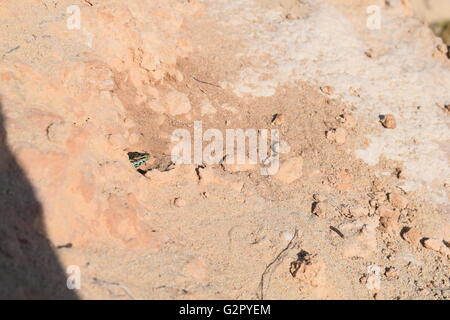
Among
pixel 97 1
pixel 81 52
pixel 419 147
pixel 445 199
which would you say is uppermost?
pixel 97 1

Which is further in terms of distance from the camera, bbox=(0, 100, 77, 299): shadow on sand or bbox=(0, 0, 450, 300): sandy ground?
bbox=(0, 0, 450, 300): sandy ground

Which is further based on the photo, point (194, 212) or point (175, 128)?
point (175, 128)

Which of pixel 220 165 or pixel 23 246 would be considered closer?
pixel 23 246

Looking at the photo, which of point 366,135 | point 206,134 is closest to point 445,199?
point 366,135

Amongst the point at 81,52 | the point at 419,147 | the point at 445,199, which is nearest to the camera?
the point at 81,52

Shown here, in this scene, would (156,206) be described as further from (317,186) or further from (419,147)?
(419,147)

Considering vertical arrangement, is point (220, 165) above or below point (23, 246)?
above

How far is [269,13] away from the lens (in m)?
6.86

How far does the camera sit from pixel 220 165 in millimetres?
4758

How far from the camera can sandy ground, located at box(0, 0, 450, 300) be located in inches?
137

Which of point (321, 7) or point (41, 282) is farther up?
point (321, 7)

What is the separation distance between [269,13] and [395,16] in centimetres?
211

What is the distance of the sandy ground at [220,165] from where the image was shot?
3.48 m

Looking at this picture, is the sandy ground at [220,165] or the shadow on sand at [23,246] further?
the sandy ground at [220,165]
